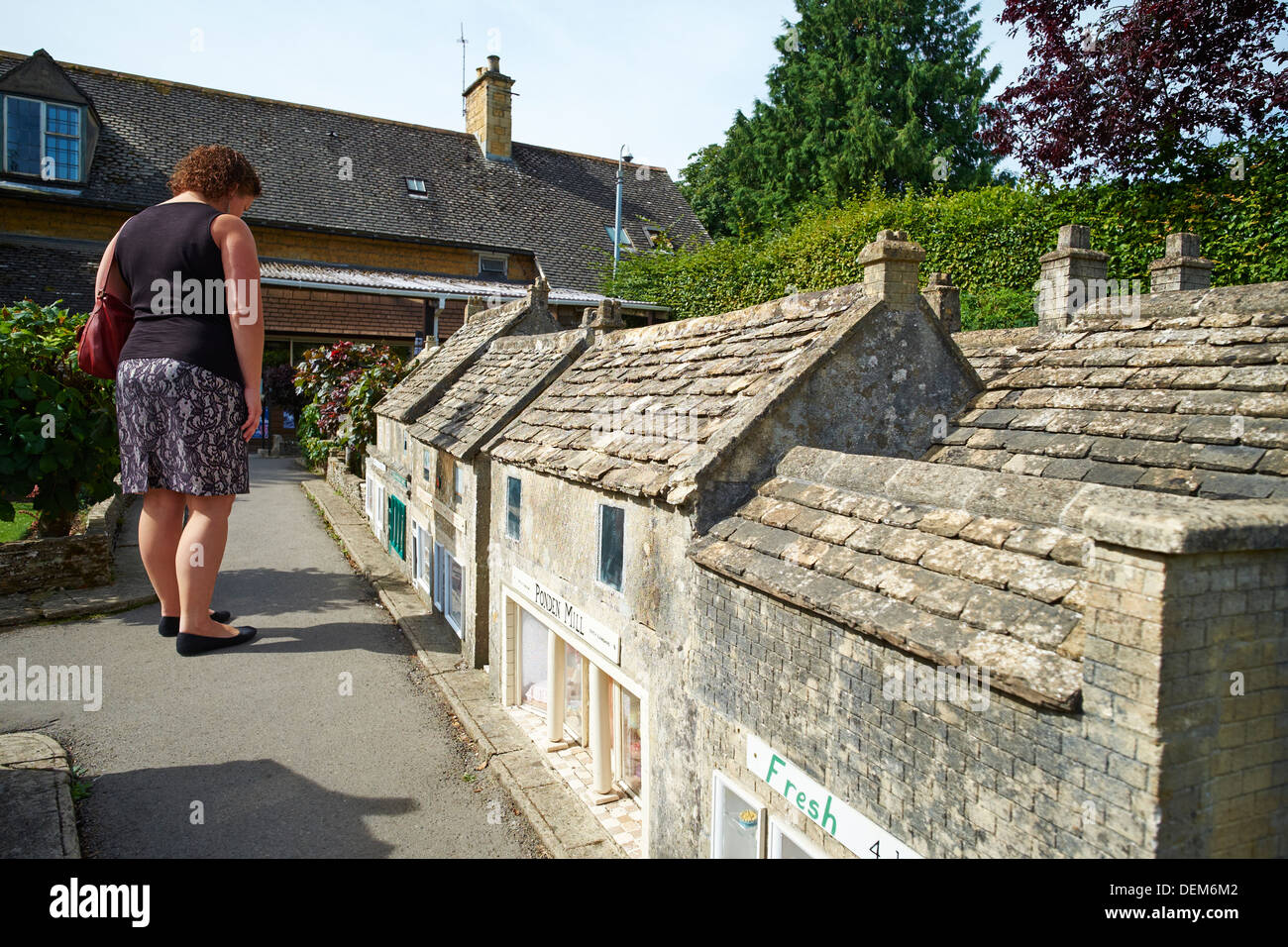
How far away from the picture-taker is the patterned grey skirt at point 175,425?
2.59m

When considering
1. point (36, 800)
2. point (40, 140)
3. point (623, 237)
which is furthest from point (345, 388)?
point (36, 800)

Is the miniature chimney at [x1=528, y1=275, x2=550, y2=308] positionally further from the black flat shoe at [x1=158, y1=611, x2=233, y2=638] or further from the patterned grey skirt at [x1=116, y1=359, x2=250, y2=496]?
the patterned grey skirt at [x1=116, y1=359, x2=250, y2=496]

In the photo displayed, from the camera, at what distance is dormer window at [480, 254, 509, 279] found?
28.5 meters

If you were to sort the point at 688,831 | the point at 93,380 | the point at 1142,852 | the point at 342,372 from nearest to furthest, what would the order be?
the point at 1142,852
the point at 688,831
the point at 93,380
the point at 342,372

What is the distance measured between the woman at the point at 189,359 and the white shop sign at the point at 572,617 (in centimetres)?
376

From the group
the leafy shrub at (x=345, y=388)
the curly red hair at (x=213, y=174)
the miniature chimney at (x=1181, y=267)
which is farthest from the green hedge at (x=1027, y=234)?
the curly red hair at (x=213, y=174)

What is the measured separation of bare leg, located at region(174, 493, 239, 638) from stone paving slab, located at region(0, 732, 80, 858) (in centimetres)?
331

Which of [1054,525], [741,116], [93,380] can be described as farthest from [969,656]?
[741,116]

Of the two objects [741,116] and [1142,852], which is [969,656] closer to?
[1142,852]

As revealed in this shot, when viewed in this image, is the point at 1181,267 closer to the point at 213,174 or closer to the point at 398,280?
the point at 213,174

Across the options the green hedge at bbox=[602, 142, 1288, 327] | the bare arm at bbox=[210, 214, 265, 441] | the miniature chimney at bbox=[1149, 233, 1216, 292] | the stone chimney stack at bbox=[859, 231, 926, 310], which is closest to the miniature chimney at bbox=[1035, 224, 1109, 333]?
the miniature chimney at bbox=[1149, 233, 1216, 292]

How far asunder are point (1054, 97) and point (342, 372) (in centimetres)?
1780

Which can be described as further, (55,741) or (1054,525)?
(55,741)

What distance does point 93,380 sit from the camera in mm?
9688
